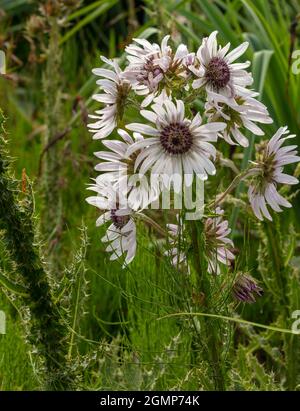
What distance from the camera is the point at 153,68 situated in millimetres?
1187

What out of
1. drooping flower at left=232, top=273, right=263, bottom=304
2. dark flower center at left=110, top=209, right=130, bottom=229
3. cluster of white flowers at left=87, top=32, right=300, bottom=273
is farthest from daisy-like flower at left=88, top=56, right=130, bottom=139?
drooping flower at left=232, top=273, right=263, bottom=304

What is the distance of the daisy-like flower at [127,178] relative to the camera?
1175mm

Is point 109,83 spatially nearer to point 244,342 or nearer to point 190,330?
point 190,330

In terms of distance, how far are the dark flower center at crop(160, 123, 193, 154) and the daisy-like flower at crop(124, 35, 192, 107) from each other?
0.06m

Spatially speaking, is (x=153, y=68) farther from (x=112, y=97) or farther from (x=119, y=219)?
(x=119, y=219)

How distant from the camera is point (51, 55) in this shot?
227cm

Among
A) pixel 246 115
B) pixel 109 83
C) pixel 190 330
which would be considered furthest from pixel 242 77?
pixel 190 330

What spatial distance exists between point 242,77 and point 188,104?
0.27 ft

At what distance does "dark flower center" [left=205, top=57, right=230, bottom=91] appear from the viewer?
3.91ft

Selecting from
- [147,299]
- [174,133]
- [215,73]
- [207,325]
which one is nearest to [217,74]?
[215,73]

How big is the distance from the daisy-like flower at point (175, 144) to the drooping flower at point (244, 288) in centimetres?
21

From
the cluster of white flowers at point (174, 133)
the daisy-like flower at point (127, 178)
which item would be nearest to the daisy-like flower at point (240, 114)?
the cluster of white flowers at point (174, 133)

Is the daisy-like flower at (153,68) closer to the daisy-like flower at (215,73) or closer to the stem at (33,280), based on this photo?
the daisy-like flower at (215,73)

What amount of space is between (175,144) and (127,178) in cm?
10
